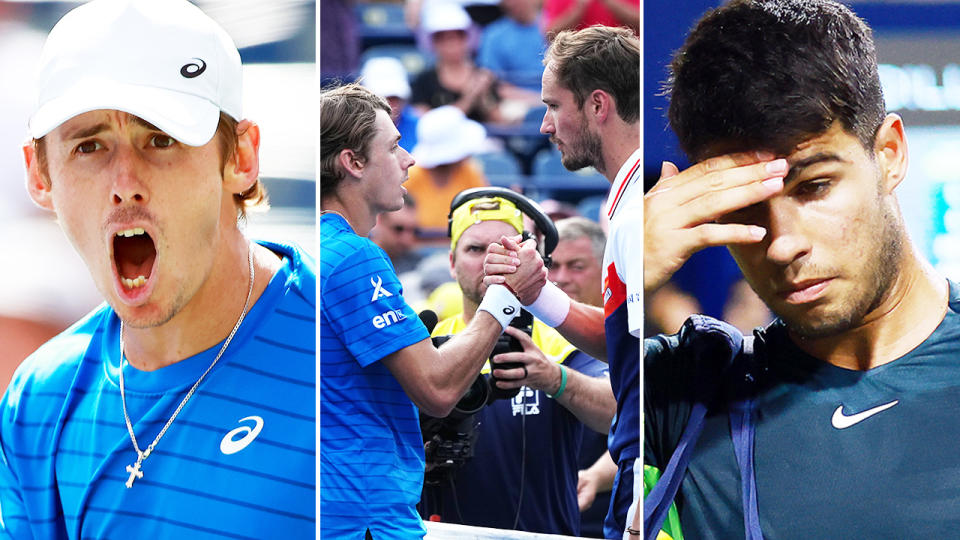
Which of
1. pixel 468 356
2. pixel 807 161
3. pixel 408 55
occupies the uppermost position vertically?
pixel 408 55

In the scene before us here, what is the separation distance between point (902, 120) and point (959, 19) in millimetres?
299

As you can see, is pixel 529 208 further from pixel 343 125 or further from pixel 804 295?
pixel 804 295

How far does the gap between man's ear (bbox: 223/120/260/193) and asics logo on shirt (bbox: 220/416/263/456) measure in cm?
74

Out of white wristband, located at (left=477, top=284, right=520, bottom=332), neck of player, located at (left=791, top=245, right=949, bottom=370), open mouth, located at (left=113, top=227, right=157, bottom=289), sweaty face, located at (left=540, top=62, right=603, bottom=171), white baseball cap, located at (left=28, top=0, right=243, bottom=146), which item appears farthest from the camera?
open mouth, located at (left=113, top=227, right=157, bottom=289)

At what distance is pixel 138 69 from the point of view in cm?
316

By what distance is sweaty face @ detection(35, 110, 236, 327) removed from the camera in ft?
10.9

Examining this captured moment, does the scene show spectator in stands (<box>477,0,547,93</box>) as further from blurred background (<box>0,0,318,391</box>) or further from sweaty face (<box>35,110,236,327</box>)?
sweaty face (<box>35,110,236,327</box>)

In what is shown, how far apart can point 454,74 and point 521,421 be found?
1085 mm

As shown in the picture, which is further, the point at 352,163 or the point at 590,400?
the point at 352,163

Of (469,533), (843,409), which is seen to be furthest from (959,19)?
(469,533)

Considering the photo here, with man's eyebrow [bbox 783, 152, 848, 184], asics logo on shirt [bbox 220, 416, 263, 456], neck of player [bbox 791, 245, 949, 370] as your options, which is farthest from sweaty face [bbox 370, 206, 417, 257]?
neck of player [bbox 791, 245, 949, 370]

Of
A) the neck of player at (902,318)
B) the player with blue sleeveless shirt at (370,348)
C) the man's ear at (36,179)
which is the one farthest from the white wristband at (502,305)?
the man's ear at (36,179)

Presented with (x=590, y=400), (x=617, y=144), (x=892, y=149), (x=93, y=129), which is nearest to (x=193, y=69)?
(x=93, y=129)

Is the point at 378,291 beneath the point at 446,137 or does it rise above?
beneath
